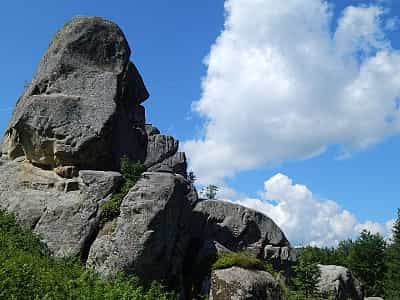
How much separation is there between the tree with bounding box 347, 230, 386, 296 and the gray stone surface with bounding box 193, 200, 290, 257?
82.0 ft

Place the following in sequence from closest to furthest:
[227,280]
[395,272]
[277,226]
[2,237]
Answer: [2,237] → [227,280] → [277,226] → [395,272]

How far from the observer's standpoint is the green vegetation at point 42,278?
38.0 ft

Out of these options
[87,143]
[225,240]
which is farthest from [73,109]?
[225,240]

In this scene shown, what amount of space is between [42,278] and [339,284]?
18.8 m

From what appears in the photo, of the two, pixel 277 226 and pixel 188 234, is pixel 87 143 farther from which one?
pixel 277 226

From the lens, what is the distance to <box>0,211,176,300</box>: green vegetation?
11570 mm

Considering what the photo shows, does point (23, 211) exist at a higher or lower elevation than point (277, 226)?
lower

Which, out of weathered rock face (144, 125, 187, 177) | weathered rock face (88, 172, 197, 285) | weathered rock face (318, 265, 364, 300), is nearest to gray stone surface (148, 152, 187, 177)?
weathered rock face (144, 125, 187, 177)

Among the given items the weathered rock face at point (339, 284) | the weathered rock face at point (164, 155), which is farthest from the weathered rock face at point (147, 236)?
the weathered rock face at point (339, 284)

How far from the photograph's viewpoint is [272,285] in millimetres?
18797

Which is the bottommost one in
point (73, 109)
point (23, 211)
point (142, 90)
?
point (23, 211)

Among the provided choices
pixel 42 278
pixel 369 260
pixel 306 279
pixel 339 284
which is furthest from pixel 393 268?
pixel 42 278

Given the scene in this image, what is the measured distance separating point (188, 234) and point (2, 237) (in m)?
7.02

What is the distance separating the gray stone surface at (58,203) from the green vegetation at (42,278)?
643 millimetres
